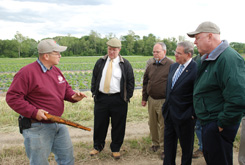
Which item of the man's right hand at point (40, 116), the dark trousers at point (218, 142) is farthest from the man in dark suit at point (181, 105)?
the man's right hand at point (40, 116)

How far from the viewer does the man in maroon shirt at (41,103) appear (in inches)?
99.3

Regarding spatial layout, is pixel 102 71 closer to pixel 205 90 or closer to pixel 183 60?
pixel 183 60

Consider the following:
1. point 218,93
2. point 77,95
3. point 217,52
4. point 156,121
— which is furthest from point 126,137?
point 217,52

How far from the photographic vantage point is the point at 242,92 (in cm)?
221

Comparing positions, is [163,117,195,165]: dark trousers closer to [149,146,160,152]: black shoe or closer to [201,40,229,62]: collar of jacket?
[149,146,160,152]: black shoe

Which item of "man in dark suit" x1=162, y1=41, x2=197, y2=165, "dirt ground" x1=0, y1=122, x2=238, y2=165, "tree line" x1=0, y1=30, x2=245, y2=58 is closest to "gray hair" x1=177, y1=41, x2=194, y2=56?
"man in dark suit" x1=162, y1=41, x2=197, y2=165

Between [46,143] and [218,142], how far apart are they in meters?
2.13

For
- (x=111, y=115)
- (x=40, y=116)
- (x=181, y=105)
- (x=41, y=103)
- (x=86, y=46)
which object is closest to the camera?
(x=40, y=116)

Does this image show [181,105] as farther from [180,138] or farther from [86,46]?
[86,46]

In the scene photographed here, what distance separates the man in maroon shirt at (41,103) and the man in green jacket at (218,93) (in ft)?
6.02

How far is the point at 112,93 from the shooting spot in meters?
3.97

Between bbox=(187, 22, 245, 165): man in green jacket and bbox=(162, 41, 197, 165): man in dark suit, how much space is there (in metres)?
0.46

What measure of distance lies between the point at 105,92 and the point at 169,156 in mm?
1572

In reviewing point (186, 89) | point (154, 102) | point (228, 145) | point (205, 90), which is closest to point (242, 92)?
point (205, 90)
